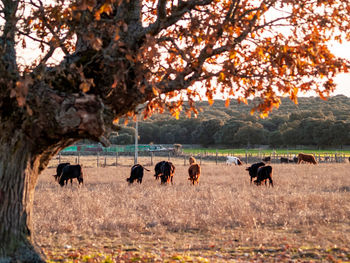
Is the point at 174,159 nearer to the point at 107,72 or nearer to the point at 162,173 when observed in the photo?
the point at 162,173

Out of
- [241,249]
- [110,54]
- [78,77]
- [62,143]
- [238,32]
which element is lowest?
[241,249]

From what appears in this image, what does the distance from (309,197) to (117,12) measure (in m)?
10.5

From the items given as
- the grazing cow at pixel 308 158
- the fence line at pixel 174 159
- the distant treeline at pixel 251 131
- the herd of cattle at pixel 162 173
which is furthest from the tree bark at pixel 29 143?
the distant treeline at pixel 251 131

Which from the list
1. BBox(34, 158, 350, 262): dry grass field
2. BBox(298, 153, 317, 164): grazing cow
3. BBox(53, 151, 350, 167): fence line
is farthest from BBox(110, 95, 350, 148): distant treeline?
BBox(34, 158, 350, 262): dry grass field

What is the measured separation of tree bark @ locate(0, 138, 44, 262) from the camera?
5.88 meters

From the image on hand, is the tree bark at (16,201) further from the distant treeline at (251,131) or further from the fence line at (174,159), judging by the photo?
the distant treeline at (251,131)

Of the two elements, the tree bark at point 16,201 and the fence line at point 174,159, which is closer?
the tree bark at point 16,201

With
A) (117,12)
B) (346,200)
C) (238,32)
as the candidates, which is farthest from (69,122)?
(346,200)

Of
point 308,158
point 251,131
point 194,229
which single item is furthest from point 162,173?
point 251,131

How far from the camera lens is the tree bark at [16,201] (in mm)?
5883

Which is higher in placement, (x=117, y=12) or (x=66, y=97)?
(x=117, y=12)

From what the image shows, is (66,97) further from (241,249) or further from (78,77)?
(241,249)

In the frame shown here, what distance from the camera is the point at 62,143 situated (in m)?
6.17

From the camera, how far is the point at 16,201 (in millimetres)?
6023
